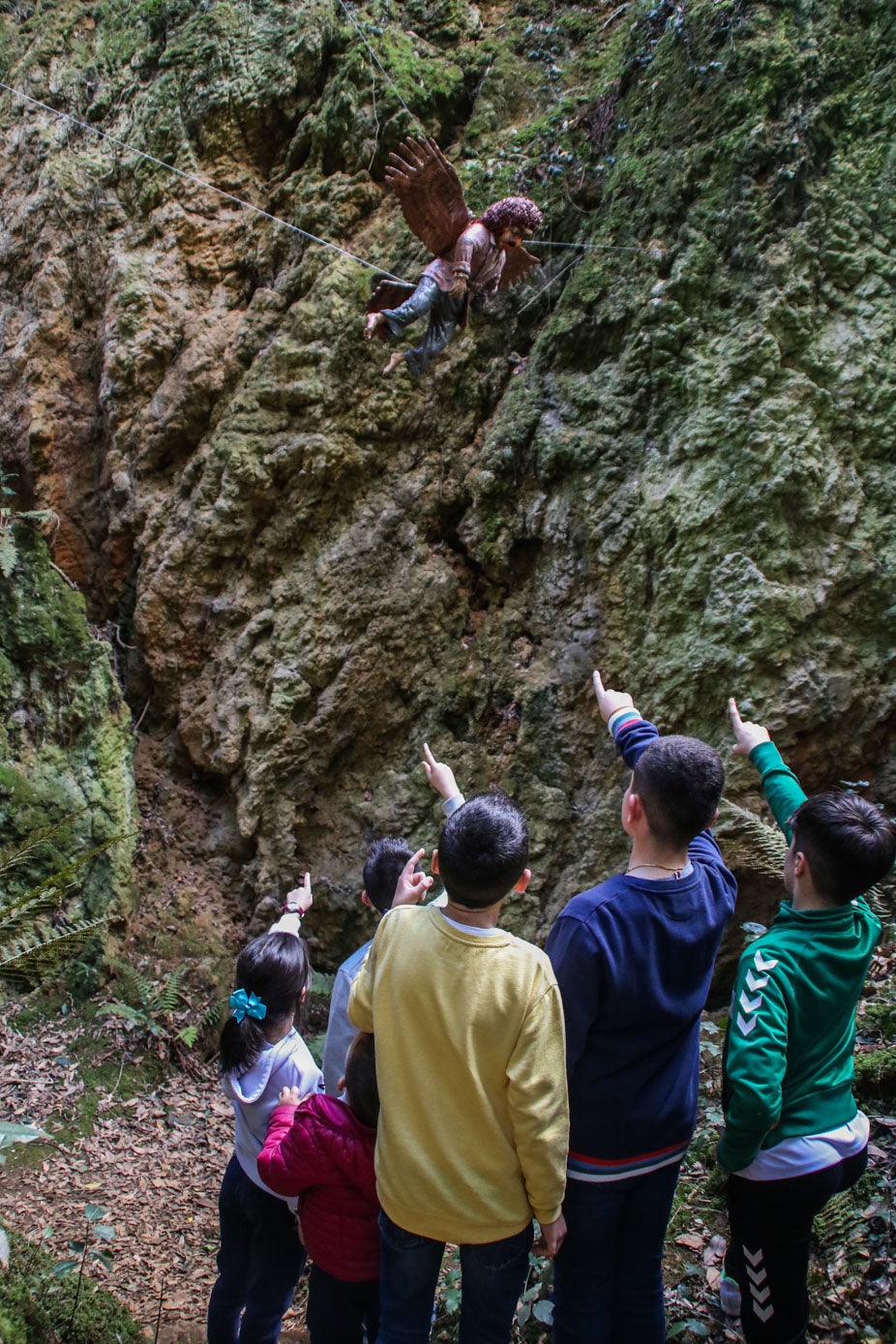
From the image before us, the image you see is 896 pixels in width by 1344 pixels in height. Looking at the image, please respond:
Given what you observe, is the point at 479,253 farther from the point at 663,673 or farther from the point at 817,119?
the point at 663,673

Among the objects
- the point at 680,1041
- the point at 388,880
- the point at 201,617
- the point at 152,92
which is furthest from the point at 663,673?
the point at 152,92

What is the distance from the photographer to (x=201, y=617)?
6.23 m

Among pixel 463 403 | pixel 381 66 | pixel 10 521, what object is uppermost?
pixel 381 66

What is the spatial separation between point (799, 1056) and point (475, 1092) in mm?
885

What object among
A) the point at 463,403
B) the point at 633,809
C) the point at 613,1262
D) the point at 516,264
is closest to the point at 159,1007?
the point at 613,1262

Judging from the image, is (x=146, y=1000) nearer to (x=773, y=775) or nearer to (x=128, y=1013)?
(x=128, y=1013)

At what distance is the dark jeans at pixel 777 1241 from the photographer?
81.1 inches

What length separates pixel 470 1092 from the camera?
191 cm

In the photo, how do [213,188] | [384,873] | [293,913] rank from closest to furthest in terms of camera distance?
1. [384,873]
2. [293,913]
3. [213,188]

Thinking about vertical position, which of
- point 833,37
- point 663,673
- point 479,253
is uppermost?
point 833,37

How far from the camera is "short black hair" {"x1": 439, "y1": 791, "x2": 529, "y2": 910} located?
196cm

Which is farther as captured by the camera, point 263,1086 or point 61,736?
point 61,736

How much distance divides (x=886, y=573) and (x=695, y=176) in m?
2.67

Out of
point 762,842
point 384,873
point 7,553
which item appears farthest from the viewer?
point 7,553
